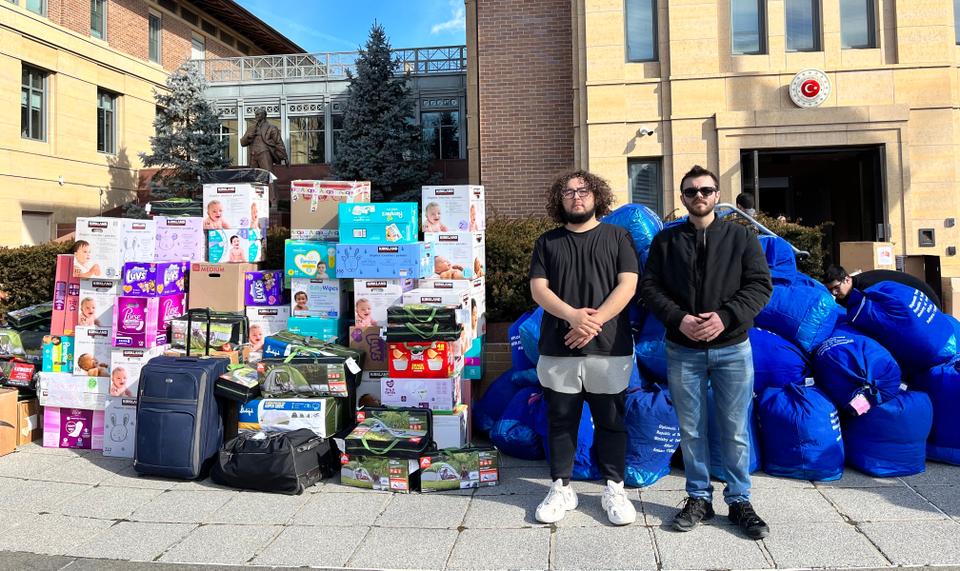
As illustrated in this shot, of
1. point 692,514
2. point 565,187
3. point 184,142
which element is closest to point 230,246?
point 565,187

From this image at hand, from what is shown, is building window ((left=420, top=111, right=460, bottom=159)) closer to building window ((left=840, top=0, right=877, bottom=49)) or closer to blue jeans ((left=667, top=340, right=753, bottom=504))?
building window ((left=840, top=0, right=877, bottom=49))

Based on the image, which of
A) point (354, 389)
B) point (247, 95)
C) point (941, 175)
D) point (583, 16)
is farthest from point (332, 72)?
point (354, 389)

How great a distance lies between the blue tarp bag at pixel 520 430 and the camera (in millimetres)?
5398

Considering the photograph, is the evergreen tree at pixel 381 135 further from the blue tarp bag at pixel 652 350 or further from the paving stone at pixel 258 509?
the paving stone at pixel 258 509

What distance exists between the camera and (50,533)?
4.20 m

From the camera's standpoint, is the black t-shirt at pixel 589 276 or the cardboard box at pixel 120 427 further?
the cardboard box at pixel 120 427

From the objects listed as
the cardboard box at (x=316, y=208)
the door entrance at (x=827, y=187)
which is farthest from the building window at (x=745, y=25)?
the cardboard box at (x=316, y=208)

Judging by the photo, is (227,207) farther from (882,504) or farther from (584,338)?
(882,504)

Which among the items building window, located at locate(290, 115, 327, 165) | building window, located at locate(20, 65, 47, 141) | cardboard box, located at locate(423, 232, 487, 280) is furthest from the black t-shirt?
building window, located at locate(20, 65, 47, 141)

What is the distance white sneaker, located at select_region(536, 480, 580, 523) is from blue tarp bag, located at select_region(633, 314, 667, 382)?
1297 millimetres

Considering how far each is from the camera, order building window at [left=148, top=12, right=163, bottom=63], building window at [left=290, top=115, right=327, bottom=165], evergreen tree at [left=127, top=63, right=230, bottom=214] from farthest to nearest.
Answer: building window at [left=148, top=12, right=163, bottom=63]
building window at [left=290, top=115, right=327, bottom=165]
evergreen tree at [left=127, top=63, right=230, bottom=214]

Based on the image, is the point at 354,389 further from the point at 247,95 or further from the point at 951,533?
the point at 247,95

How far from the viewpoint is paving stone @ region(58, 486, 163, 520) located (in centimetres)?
453

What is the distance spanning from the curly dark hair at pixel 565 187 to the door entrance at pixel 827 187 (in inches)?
237
